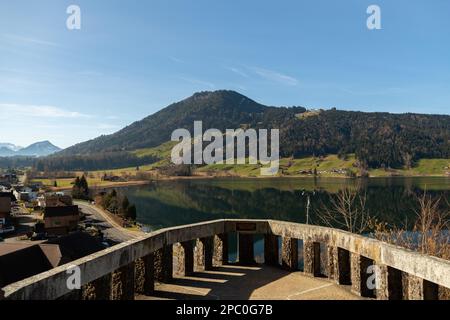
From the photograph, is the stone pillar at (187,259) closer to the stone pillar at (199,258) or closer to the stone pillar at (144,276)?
the stone pillar at (199,258)

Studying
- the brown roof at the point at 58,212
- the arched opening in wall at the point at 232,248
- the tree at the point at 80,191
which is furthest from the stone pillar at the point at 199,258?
the tree at the point at 80,191

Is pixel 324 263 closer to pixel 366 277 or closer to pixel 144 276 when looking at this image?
pixel 366 277

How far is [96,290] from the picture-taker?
25.5ft

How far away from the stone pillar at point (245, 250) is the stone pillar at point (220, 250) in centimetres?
48

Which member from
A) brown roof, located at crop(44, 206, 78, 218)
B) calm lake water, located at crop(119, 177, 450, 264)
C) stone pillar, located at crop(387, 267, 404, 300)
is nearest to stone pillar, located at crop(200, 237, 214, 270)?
stone pillar, located at crop(387, 267, 404, 300)

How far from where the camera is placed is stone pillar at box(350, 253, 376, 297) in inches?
392

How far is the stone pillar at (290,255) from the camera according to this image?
12.4 meters

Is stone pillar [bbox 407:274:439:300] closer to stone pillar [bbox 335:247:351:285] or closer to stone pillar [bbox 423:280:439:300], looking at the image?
stone pillar [bbox 423:280:439:300]

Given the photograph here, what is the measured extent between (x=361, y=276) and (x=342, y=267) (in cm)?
94

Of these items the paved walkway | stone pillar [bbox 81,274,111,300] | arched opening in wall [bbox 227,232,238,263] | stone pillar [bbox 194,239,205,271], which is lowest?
arched opening in wall [bbox 227,232,238,263]

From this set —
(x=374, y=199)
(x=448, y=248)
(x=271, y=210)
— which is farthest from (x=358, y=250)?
(x=374, y=199)

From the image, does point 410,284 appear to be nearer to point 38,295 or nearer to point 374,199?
point 38,295
